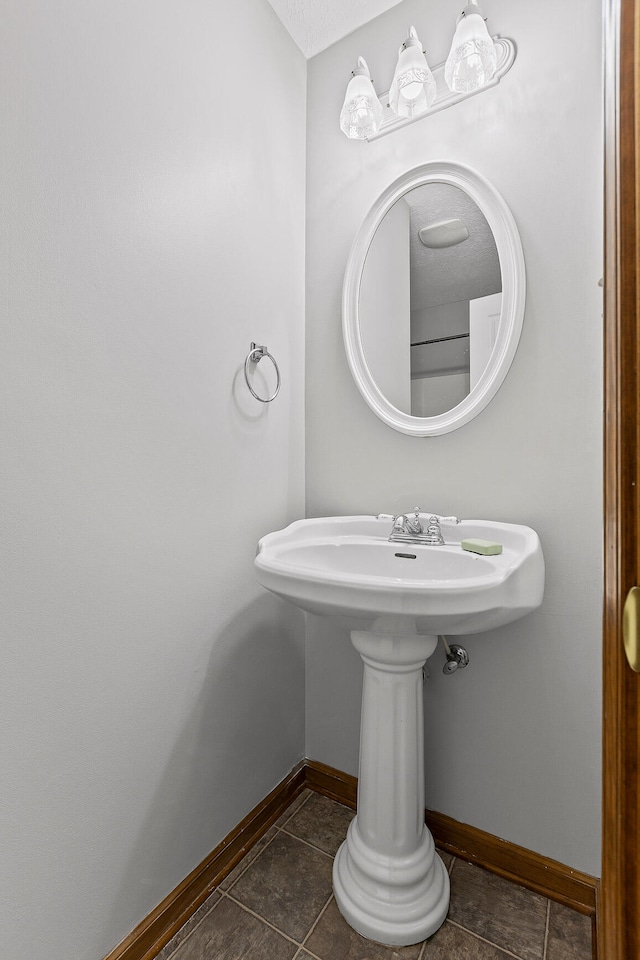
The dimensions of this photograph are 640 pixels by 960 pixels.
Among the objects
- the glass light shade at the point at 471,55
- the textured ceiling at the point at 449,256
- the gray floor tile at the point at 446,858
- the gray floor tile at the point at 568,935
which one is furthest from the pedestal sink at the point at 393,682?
the glass light shade at the point at 471,55

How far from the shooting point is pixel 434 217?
50.5 inches

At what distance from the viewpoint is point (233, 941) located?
100 cm

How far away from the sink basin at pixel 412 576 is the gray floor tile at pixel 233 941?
75 cm

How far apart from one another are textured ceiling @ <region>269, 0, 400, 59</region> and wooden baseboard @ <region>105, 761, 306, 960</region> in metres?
2.35

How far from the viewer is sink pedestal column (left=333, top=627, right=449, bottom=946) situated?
3.35ft

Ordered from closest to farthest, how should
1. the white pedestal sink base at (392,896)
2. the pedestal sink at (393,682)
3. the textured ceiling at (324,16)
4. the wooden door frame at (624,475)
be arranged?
the wooden door frame at (624,475) → the pedestal sink at (393,682) → the white pedestal sink base at (392,896) → the textured ceiling at (324,16)

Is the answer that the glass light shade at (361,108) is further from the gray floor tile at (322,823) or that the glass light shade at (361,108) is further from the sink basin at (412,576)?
the gray floor tile at (322,823)

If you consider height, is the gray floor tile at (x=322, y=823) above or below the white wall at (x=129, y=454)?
below

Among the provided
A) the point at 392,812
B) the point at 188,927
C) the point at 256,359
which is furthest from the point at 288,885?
the point at 256,359

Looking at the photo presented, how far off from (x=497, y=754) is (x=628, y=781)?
1.02 meters

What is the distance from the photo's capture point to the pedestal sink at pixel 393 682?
888 millimetres

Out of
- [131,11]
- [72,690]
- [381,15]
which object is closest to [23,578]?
[72,690]

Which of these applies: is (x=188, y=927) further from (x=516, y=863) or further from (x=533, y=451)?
(x=533, y=451)

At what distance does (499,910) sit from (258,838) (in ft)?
2.07
